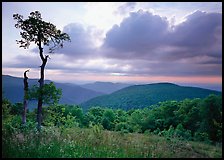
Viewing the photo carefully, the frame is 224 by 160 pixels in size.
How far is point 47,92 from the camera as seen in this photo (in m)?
8.92

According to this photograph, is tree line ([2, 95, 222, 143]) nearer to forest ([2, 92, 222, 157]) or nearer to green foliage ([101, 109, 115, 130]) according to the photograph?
forest ([2, 92, 222, 157])

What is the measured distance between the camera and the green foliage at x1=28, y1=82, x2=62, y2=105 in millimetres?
8898

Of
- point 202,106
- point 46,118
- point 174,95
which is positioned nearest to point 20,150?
point 46,118

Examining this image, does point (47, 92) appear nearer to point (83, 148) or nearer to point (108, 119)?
point (83, 148)

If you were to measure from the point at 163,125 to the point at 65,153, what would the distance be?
13.3 metres

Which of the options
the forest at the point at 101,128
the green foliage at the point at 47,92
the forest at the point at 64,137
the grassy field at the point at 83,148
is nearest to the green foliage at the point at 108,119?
the forest at the point at 101,128

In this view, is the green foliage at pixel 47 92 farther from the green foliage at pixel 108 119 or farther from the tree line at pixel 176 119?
the green foliage at pixel 108 119

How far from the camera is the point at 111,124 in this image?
28.5 metres

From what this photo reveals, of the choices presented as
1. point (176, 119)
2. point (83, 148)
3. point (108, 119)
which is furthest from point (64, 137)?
point (108, 119)

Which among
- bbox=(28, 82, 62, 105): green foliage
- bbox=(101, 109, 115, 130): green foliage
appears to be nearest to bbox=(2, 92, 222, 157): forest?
bbox=(28, 82, 62, 105): green foliage

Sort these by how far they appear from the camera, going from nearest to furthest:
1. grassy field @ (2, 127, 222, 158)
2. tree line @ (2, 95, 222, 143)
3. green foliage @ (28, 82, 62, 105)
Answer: grassy field @ (2, 127, 222, 158), green foliage @ (28, 82, 62, 105), tree line @ (2, 95, 222, 143)

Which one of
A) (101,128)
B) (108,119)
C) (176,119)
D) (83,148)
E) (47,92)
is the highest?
(47,92)

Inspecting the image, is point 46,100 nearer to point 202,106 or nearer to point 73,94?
point 202,106

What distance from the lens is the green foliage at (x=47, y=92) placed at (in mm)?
8898
